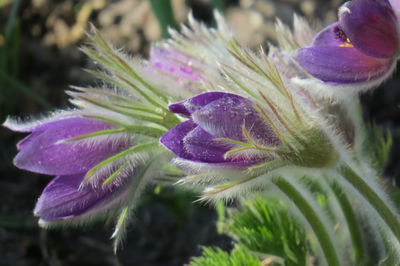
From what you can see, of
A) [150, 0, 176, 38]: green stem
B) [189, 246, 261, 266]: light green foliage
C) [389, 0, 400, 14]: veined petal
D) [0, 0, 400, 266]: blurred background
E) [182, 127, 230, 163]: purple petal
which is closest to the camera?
[182, 127, 230, 163]: purple petal

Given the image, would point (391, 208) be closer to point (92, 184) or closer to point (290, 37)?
point (290, 37)

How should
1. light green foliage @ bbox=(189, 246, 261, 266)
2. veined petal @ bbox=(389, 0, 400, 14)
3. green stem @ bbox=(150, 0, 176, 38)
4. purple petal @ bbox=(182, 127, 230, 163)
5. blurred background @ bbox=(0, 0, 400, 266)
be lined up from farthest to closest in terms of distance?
blurred background @ bbox=(0, 0, 400, 266), green stem @ bbox=(150, 0, 176, 38), light green foliage @ bbox=(189, 246, 261, 266), veined petal @ bbox=(389, 0, 400, 14), purple petal @ bbox=(182, 127, 230, 163)

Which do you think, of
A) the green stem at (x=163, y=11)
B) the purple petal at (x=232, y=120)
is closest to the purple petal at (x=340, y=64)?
the purple petal at (x=232, y=120)

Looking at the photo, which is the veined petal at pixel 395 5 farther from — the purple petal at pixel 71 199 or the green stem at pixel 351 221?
the purple petal at pixel 71 199

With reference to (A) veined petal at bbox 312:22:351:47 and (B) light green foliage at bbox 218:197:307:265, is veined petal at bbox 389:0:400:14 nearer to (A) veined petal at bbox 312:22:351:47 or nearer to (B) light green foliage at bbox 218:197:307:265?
(A) veined petal at bbox 312:22:351:47

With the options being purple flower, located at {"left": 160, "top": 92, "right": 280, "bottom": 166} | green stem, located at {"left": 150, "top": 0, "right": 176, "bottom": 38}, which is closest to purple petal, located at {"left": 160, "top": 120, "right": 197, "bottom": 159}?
purple flower, located at {"left": 160, "top": 92, "right": 280, "bottom": 166}
